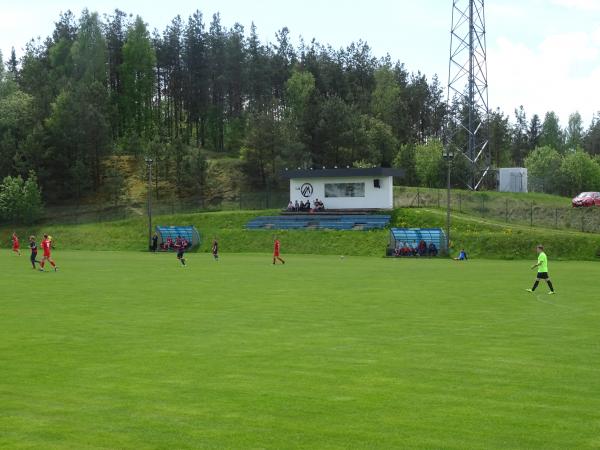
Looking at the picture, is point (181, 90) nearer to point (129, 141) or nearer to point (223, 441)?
point (129, 141)

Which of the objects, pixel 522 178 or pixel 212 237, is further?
pixel 522 178

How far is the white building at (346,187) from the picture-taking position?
69.8 m

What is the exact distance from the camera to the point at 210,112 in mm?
116875

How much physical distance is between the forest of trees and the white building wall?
1613 centimetres

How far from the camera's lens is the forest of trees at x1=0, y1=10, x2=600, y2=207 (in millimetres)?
91312

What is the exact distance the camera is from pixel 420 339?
628 inches

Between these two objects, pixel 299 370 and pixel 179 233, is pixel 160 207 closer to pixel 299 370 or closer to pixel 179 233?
pixel 179 233

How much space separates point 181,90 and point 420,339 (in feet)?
359

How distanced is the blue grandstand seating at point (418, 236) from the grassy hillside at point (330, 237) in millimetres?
940

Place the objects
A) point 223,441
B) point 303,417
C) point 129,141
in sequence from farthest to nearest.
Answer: point 129,141 → point 303,417 → point 223,441

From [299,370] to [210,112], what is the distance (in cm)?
10717

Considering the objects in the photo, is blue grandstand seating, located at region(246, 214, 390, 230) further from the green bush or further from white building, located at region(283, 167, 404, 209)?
the green bush

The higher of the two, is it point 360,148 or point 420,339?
point 360,148

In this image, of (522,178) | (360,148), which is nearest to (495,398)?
(522,178)
